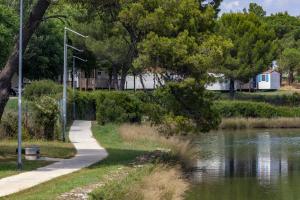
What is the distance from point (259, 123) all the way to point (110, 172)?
49395 millimetres

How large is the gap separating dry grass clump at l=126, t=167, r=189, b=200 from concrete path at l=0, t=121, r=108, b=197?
2.71m

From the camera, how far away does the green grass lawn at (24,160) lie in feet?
74.0

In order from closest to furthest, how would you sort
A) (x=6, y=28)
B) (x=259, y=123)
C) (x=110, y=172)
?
(x=110, y=172) < (x=6, y=28) < (x=259, y=123)

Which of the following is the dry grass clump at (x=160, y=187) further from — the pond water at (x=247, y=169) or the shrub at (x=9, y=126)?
the shrub at (x=9, y=126)

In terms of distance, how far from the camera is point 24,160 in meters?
25.2

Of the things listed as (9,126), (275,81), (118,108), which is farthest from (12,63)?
(275,81)

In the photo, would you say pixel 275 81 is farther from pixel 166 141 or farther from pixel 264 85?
pixel 166 141

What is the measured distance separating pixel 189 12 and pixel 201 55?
9.95 ft

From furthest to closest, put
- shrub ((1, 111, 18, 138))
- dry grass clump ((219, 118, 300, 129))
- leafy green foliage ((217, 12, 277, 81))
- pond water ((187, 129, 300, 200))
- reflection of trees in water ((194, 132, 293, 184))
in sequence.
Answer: leafy green foliage ((217, 12, 277, 81)), dry grass clump ((219, 118, 300, 129)), shrub ((1, 111, 18, 138)), reflection of trees in water ((194, 132, 293, 184)), pond water ((187, 129, 300, 200))

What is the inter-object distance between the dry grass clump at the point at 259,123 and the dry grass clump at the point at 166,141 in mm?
24769

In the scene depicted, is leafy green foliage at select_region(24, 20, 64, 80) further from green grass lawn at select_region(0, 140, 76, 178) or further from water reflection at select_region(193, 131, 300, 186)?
green grass lawn at select_region(0, 140, 76, 178)

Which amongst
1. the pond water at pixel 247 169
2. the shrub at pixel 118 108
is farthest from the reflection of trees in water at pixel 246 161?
the shrub at pixel 118 108

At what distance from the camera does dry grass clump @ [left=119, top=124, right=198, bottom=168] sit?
3200cm

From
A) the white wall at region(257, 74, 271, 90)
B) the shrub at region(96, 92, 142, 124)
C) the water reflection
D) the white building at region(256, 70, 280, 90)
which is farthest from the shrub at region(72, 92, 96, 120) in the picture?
the white wall at region(257, 74, 271, 90)
